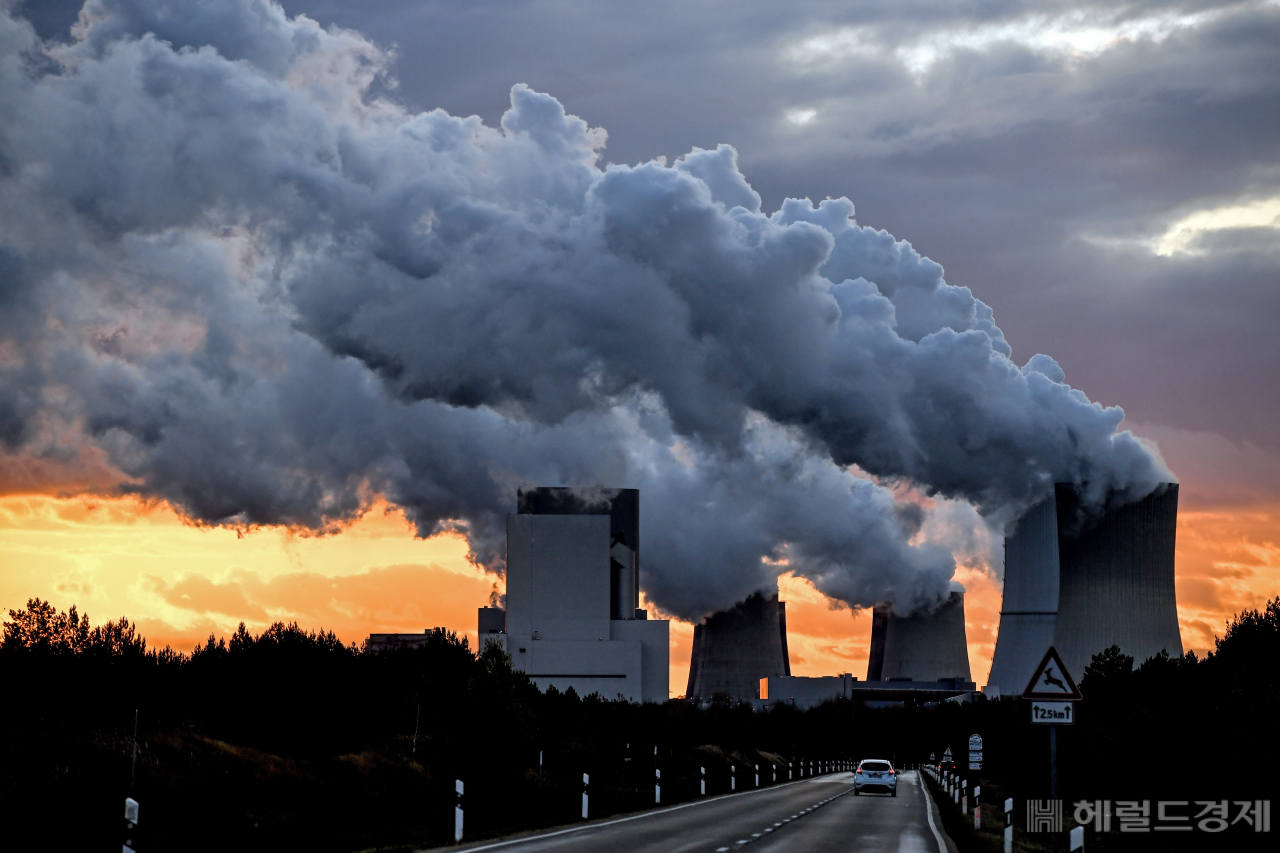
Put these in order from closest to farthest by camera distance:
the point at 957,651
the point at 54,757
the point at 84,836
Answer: the point at 84,836
the point at 54,757
the point at 957,651

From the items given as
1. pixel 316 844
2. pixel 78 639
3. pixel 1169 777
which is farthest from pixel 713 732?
pixel 316 844

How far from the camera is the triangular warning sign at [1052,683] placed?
50.0ft

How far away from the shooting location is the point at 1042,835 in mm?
29547

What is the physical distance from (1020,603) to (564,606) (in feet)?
135

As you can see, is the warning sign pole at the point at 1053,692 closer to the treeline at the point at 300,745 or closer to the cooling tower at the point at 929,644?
the treeline at the point at 300,745

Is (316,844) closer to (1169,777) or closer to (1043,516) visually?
(1169,777)

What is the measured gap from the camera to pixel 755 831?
24641 millimetres

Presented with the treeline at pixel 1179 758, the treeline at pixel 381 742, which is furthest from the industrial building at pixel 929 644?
the treeline at pixel 1179 758

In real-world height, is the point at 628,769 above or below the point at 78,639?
below

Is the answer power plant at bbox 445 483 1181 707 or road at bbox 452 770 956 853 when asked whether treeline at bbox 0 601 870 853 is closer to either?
road at bbox 452 770 956 853

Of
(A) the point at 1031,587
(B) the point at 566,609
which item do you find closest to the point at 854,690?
(B) the point at 566,609

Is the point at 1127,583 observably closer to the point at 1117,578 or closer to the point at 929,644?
the point at 1117,578

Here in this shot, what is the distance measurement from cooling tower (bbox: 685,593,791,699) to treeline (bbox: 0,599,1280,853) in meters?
39.4

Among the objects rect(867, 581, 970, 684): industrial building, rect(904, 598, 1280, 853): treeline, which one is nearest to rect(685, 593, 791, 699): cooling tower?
rect(867, 581, 970, 684): industrial building
